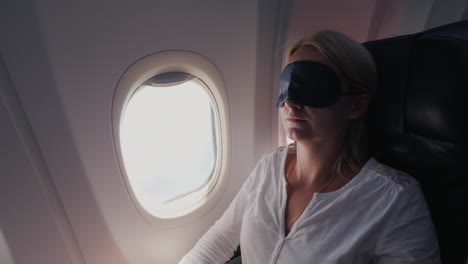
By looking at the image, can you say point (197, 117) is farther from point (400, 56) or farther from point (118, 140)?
point (400, 56)

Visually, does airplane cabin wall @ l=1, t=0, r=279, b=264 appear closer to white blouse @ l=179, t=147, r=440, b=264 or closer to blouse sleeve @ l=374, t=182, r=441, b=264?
white blouse @ l=179, t=147, r=440, b=264

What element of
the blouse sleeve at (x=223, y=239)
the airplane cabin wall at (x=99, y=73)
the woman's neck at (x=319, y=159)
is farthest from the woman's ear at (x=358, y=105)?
the airplane cabin wall at (x=99, y=73)

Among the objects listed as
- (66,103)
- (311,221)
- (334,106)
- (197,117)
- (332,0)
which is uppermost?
(332,0)

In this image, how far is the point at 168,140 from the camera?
1.40m

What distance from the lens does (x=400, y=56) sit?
0.85 meters

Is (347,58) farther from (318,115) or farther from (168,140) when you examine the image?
(168,140)

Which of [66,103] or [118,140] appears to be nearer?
[66,103]

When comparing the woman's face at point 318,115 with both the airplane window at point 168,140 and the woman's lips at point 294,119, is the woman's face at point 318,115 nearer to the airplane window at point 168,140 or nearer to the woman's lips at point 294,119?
the woman's lips at point 294,119

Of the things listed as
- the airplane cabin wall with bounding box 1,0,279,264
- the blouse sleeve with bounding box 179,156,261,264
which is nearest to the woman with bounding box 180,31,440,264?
the blouse sleeve with bounding box 179,156,261,264

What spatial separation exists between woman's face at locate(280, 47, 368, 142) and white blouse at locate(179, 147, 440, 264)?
0.56ft

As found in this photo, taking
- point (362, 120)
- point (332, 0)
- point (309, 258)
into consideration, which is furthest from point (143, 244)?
point (332, 0)

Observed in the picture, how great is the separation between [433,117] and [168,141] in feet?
3.68

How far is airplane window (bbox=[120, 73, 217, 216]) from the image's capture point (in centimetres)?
123

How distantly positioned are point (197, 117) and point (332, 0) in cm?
95
